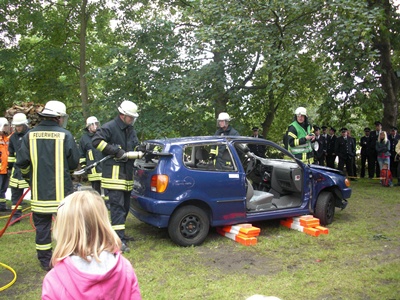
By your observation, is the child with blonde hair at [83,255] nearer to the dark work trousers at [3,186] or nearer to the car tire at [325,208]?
the car tire at [325,208]

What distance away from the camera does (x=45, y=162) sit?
4812 millimetres

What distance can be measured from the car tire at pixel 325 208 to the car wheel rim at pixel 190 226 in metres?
2.37

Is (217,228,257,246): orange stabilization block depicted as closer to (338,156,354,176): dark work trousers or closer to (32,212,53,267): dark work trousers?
(32,212,53,267): dark work trousers

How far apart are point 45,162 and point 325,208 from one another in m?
4.70

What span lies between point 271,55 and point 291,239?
18.3 feet

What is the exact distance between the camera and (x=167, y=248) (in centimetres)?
579

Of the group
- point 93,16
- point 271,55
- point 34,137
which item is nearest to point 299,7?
point 271,55

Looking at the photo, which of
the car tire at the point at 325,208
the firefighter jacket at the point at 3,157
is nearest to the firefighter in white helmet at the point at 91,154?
the firefighter jacket at the point at 3,157

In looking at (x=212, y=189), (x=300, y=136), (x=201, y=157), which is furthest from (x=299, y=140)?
(x=212, y=189)

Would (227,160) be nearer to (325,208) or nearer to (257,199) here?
(257,199)

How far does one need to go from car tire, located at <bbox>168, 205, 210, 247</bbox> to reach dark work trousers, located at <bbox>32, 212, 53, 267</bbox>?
1.65 m

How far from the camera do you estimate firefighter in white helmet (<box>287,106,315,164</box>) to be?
7.63 meters

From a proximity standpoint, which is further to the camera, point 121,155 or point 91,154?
point 91,154

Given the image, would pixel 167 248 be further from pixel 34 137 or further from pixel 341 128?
pixel 341 128
